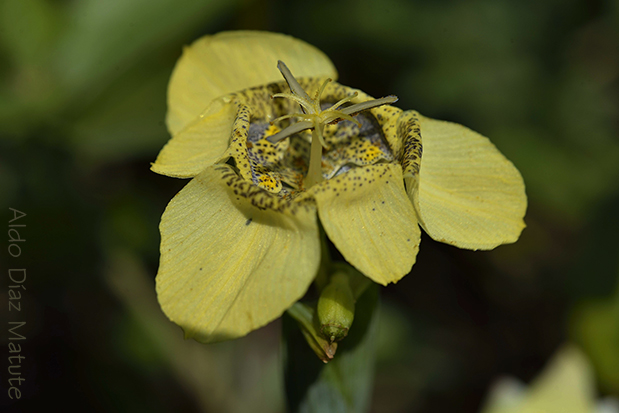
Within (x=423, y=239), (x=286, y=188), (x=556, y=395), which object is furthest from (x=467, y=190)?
(x=423, y=239)

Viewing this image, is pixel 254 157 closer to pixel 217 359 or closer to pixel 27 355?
pixel 217 359

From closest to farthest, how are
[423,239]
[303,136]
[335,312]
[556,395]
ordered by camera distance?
[335,312], [303,136], [556,395], [423,239]

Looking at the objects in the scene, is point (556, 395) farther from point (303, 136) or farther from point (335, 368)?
point (303, 136)

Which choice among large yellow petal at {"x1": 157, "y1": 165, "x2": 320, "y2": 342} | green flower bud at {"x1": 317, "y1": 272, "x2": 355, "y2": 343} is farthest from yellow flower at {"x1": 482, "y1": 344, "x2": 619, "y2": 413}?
large yellow petal at {"x1": 157, "y1": 165, "x2": 320, "y2": 342}

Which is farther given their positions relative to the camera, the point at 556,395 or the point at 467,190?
the point at 556,395

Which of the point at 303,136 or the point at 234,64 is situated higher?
the point at 234,64

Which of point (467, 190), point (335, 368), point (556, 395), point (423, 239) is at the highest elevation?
point (467, 190)
